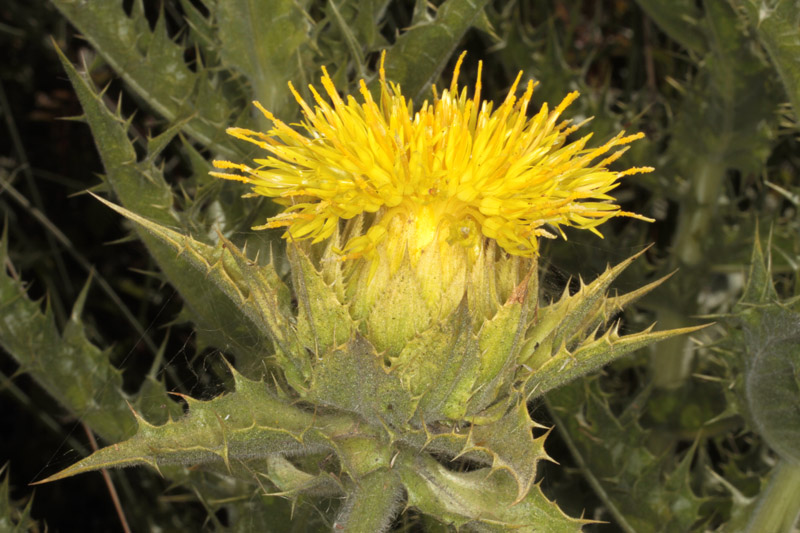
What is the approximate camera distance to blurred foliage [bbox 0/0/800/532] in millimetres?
2232

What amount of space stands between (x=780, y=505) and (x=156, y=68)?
224 cm

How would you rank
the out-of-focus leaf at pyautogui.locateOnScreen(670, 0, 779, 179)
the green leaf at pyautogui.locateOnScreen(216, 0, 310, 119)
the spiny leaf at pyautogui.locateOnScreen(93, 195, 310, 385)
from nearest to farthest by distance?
the spiny leaf at pyautogui.locateOnScreen(93, 195, 310, 385), the green leaf at pyautogui.locateOnScreen(216, 0, 310, 119), the out-of-focus leaf at pyautogui.locateOnScreen(670, 0, 779, 179)

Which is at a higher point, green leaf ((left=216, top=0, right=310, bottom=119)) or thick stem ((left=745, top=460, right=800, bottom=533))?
green leaf ((left=216, top=0, right=310, bottom=119))

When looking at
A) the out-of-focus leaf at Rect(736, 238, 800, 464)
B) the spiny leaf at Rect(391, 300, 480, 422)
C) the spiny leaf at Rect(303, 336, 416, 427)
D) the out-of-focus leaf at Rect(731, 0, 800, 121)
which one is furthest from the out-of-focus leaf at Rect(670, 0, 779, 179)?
the spiny leaf at Rect(303, 336, 416, 427)

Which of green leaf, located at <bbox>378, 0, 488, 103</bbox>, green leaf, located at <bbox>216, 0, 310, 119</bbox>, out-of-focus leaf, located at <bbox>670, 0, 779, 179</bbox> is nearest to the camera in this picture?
green leaf, located at <bbox>378, 0, 488, 103</bbox>

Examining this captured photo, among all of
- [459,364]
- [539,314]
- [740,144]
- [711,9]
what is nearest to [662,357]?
[740,144]

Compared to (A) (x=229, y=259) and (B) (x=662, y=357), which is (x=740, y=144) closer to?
(B) (x=662, y=357)

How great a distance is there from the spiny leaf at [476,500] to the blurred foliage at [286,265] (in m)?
0.30

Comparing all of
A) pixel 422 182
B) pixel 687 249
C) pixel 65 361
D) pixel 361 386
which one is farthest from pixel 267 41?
pixel 687 249

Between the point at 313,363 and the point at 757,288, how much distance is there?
4.16 feet

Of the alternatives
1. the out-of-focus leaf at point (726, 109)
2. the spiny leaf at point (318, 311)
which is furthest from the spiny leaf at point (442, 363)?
the out-of-focus leaf at point (726, 109)

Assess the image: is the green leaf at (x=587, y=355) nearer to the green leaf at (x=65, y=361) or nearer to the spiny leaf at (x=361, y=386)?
the spiny leaf at (x=361, y=386)

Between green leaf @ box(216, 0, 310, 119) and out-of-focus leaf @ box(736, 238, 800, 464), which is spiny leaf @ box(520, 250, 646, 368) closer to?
out-of-focus leaf @ box(736, 238, 800, 464)

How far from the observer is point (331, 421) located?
1715 mm
